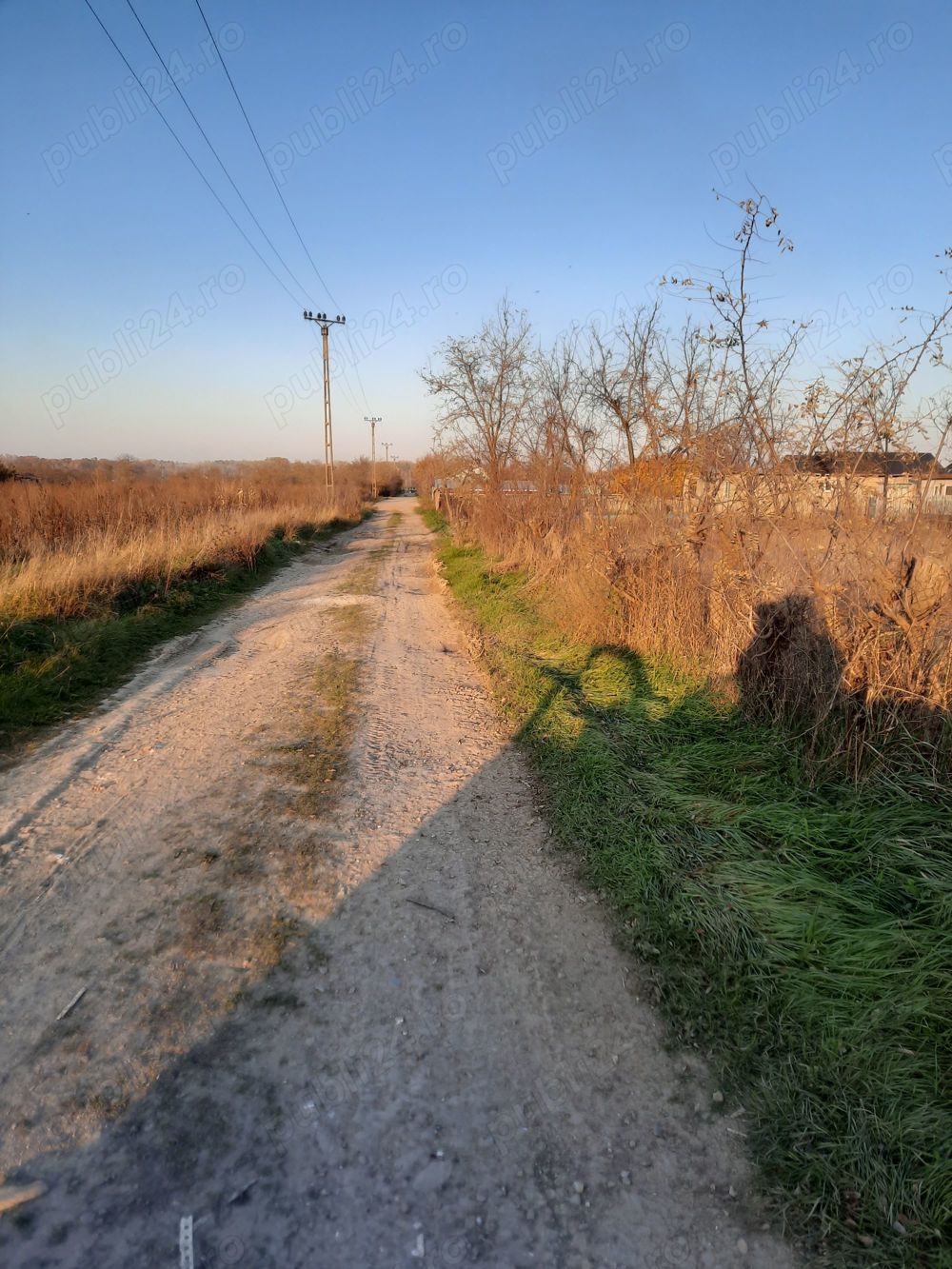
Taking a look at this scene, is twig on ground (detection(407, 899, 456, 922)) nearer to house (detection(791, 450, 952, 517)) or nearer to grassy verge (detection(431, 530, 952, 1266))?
grassy verge (detection(431, 530, 952, 1266))

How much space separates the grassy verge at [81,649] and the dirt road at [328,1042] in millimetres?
1105

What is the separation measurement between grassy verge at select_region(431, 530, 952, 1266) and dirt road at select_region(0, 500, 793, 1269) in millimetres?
180

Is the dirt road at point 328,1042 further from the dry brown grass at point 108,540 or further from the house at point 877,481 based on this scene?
the dry brown grass at point 108,540

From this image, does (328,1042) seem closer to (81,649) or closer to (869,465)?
(869,465)

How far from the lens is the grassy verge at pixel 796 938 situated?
1.92 meters

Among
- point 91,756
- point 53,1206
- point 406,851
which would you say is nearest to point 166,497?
point 91,756

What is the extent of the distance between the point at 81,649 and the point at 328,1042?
20.3 feet

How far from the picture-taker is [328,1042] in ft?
8.04

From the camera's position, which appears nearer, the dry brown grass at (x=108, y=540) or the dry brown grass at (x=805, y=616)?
the dry brown grass at (x=805, y=616)

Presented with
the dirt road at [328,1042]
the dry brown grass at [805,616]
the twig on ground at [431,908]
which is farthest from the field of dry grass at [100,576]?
the dry brown grass at [805,616]

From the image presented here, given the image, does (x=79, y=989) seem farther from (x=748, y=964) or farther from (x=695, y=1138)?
(x=748, y=964)

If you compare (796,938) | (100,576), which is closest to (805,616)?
(796,938)

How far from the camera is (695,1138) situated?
2125 mm

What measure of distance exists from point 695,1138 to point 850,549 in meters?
3.51
